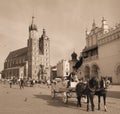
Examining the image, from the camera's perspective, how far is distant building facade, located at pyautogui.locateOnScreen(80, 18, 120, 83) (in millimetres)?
35969

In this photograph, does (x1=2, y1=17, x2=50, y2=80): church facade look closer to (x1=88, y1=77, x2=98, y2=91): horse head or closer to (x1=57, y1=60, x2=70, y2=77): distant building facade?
(x1=57, y1=60, x2=70, y2=77): distant building facade

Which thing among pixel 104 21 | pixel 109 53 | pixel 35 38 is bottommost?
pixel 109 53

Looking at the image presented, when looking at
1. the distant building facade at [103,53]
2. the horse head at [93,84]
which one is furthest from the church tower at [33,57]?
the horse head at [93,84]

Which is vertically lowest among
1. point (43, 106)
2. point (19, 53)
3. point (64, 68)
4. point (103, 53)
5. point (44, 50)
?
point (43, 106)

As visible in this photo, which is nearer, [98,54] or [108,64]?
[108,64]

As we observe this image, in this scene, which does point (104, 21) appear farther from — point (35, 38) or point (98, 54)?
point (35, 38)

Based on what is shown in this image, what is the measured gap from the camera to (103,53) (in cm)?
3972

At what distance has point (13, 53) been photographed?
146 m

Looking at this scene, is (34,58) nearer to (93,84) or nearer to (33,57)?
(33,57)

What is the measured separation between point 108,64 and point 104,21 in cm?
1176

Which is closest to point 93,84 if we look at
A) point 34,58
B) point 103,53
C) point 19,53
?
point 103,53

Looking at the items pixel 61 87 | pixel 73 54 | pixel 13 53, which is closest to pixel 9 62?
pixel 13 53

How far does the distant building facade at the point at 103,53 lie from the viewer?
36.0 meters

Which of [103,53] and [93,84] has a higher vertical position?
[103,53]
